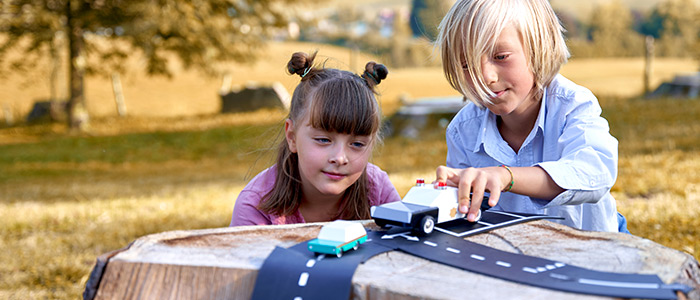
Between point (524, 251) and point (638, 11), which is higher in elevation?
point (638, 11)

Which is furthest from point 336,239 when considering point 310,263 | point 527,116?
point 527,116

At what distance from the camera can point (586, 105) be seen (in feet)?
8.16

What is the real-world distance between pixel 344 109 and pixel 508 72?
0.70 metres

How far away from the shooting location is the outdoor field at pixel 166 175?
13.0 ft

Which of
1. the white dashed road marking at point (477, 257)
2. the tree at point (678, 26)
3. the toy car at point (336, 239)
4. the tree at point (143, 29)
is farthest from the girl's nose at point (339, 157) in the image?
the tree at point (678, 26)

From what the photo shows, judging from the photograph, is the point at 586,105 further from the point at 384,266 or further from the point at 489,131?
the point at 384,266

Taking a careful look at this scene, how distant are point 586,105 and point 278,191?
4.68ft

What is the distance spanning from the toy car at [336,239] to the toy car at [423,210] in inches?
7.6

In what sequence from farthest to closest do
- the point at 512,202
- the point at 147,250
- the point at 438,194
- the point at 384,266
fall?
1. the point at 512,202
2. the point at 438,194
3. the point at 147,250
4. the point at 384,266

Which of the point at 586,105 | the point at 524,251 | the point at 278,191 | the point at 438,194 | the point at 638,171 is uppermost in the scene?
the point at 586,105

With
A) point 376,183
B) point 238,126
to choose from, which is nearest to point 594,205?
point 376,183

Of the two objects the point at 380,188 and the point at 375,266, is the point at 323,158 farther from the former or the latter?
the point at 375,266

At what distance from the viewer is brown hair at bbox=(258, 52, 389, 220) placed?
102 inches

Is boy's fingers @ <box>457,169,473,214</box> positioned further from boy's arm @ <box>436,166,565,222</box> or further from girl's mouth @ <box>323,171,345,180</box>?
girl's mouth @ <box>323,171,345,180</box>
